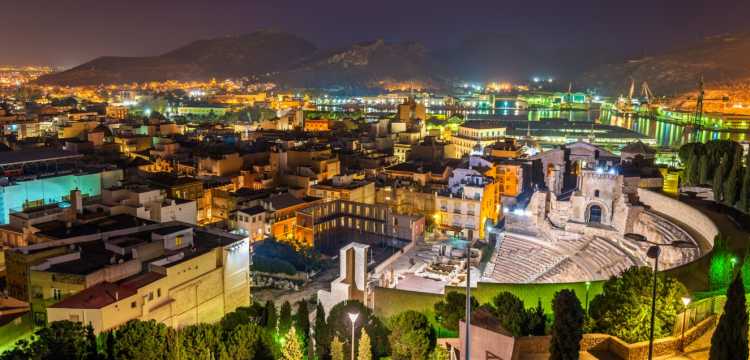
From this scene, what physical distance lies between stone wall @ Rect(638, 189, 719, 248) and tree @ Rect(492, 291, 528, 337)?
7.09 meters

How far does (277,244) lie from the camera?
21.7 metres

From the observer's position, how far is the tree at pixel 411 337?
9.66m

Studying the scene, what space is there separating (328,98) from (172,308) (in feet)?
338

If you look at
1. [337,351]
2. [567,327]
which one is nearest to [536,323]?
[567,327]

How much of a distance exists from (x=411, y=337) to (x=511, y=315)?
5.51 ft

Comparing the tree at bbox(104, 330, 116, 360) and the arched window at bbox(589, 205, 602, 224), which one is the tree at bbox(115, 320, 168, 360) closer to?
the tree at bbox(104, 330, 116, 360)

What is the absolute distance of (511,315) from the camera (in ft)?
31.3

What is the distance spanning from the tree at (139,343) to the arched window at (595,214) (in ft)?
42.9

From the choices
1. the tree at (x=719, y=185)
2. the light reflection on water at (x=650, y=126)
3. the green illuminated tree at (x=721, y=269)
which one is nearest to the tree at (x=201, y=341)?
the green illuminated tree at (x=721, y=269)

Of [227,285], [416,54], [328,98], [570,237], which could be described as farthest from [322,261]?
[416,54]

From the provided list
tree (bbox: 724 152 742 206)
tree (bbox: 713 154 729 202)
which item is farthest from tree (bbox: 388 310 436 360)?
tree (bbox: 713 154 729 202)

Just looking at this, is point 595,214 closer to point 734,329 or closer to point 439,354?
point 439,354

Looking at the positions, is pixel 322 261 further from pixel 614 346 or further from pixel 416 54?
pixel 416 54

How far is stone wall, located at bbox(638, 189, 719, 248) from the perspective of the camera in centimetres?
1483
